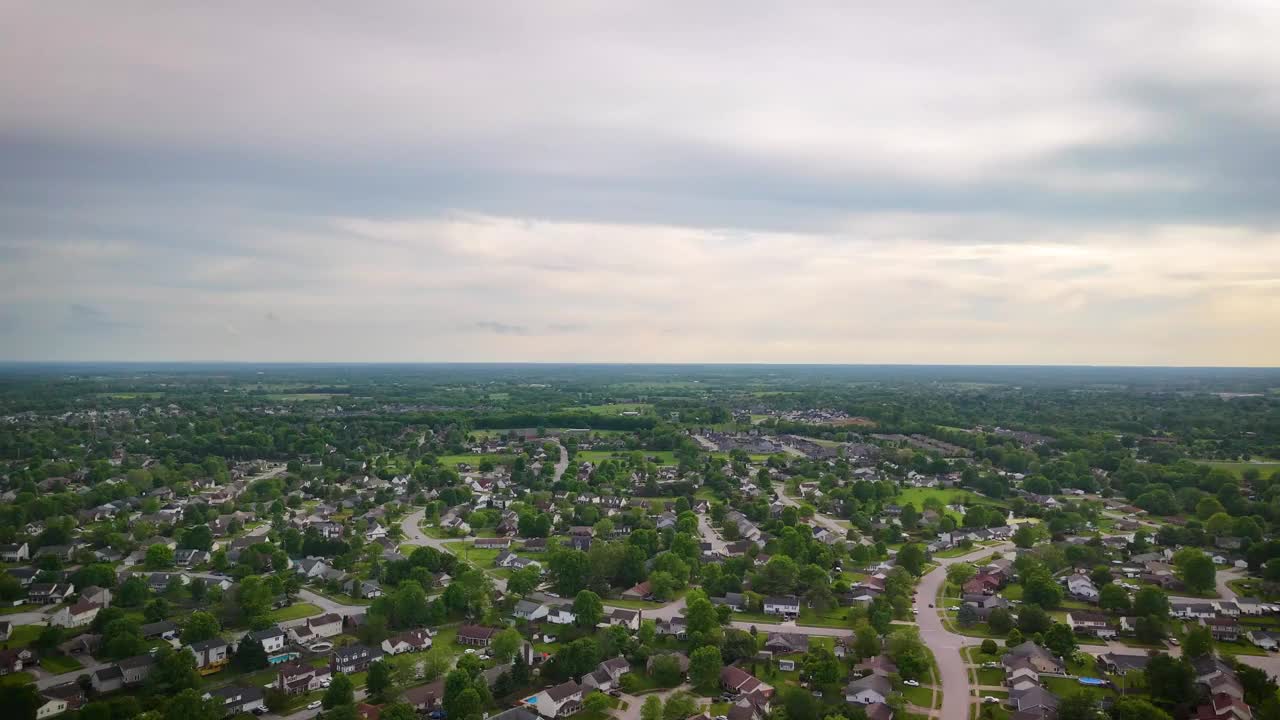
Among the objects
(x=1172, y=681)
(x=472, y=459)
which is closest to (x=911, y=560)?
(x=1172, y=681)

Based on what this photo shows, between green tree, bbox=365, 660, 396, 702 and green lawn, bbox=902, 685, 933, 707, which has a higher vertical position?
green tree, bbox=365, 660, 396, 702

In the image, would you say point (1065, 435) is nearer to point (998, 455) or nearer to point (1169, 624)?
point (998, 455)

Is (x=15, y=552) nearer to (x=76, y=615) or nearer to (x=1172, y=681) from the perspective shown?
(x=76, y=615)

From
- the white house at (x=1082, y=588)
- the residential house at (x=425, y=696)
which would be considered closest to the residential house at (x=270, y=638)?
the residential house at (x=425, y=696)

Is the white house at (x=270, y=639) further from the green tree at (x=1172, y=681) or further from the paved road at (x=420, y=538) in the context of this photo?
the green tree at (x=1172, y=681)

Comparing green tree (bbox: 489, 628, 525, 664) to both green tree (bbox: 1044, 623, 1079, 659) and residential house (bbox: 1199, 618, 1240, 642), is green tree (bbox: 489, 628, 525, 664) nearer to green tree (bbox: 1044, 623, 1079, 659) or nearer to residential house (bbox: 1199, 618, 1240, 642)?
green tree (bbox: 1044, 623, 1079, 659)

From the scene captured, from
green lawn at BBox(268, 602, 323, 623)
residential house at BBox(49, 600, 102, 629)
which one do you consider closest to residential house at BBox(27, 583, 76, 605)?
residential house at BBox(49, 600, 102, 629)

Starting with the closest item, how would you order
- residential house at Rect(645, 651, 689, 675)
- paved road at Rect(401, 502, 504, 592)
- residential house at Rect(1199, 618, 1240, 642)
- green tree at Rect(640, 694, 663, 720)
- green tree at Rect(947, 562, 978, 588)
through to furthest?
1. green tree at Rect(640, 694, 663, 720)
2. residential house at Rect(645, 651, 689, 675)
3. residential house at Rect(1199, 618, 1240, 642)
4. green tree at Rect(947, 562, 978, 588)
5. paved road at Rect(401, 502, 504, 592)
